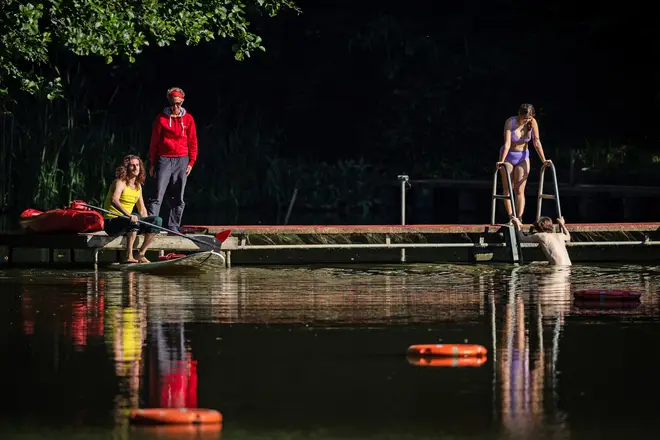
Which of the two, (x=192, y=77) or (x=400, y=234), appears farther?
(x=192, y=77)

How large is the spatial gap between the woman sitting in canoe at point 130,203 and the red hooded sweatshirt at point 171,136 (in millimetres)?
447

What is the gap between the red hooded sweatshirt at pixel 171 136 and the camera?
22.8 m

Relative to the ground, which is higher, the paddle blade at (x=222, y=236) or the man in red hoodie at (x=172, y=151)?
the man in red hoodie at (x=172, y=151)

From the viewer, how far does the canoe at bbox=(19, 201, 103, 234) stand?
22.9 metres

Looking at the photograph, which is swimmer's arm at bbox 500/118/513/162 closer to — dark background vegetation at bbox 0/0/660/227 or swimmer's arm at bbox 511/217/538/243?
swimmer's arm at bbox 511/217/538/243

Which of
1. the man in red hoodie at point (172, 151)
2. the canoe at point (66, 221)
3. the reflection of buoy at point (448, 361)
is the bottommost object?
the reflection of buoy at point (448, 361)

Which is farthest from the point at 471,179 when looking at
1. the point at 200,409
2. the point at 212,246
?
the point at 200,409

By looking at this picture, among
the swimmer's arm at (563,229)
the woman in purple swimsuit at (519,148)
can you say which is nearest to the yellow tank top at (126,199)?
the woman in purple swimsuit at (519,148)

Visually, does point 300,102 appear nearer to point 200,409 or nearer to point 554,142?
point 554,142

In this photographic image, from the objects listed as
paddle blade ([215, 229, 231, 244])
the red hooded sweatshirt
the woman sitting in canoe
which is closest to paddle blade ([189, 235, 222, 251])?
paddle blade ([215, 229, 231, 244])

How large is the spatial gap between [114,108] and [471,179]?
32.7 ft

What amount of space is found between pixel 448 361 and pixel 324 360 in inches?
34.0

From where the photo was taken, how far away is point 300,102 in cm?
5416

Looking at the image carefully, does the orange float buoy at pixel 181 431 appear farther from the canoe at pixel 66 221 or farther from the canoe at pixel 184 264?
the canoe at pixel 66 221
